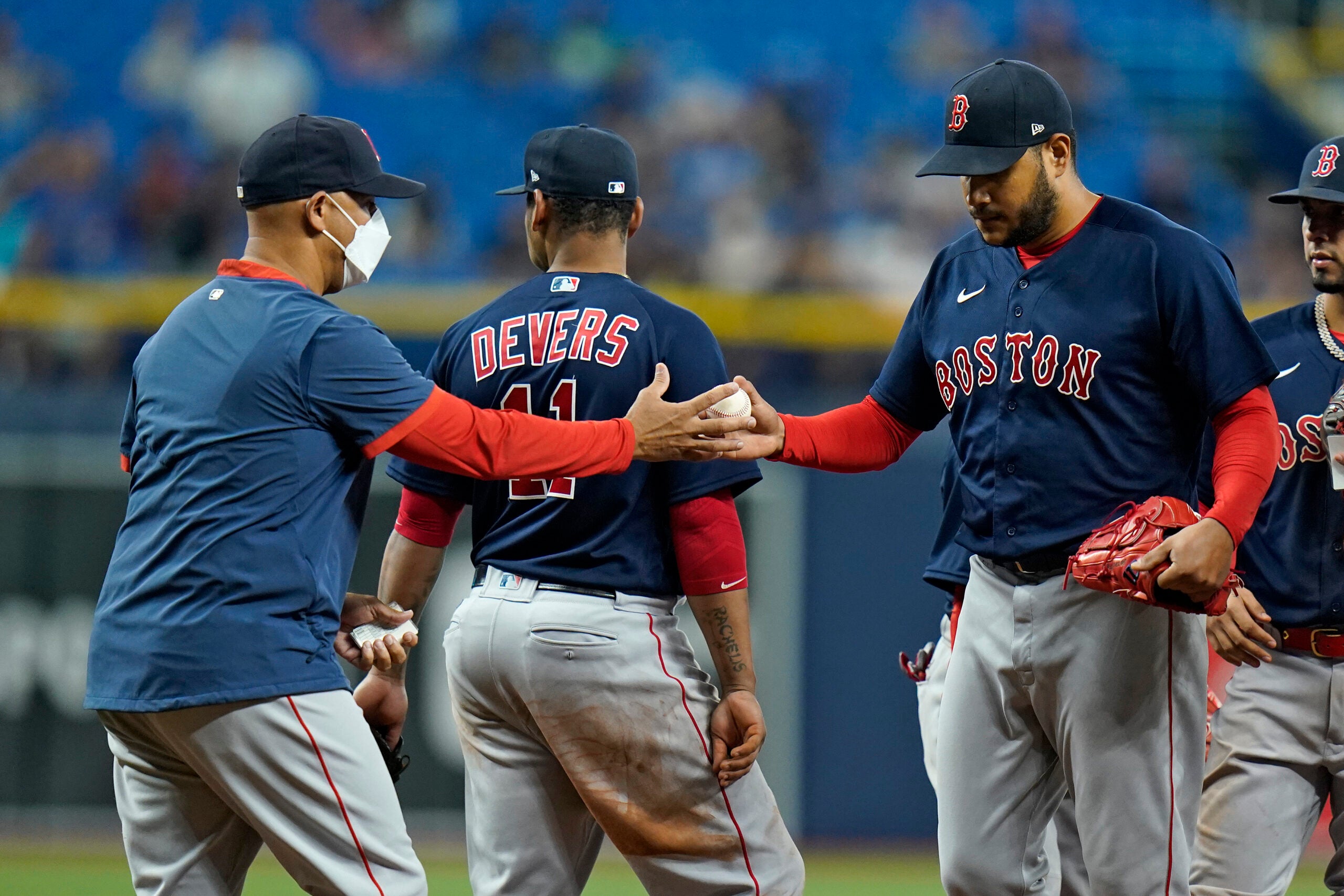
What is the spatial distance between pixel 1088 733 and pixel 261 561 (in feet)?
6.03

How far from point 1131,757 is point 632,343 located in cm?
149

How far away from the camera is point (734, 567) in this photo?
3586 millimetres

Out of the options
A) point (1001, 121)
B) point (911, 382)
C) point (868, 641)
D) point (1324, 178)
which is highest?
point (1001, 121)

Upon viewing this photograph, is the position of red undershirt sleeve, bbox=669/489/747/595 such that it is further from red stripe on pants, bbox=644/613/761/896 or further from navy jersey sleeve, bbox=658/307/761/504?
red stripe on pants, bbox=644/613/761/896

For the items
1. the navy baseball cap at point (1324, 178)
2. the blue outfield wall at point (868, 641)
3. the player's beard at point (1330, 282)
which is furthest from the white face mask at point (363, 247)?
the blue outfield wall at point (868, 641)

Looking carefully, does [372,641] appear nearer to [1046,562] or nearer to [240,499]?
[240,499]

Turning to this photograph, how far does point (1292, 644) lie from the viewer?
397 centimetres

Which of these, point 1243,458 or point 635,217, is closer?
point 1243,458

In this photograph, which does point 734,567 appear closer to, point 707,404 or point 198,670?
point 707,404

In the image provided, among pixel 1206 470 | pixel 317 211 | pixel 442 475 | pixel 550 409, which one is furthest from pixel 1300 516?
pixel 317 211

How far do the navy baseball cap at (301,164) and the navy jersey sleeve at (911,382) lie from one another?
138cm

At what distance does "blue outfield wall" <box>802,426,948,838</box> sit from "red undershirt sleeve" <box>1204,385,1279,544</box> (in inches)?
152

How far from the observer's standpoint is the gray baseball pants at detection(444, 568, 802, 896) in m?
3.46

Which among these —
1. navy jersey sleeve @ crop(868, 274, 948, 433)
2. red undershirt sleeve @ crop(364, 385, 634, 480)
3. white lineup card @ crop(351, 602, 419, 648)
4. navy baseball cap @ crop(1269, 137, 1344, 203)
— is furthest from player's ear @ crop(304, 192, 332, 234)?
navy baseball cap @ crop(1269, 137, 1344, 203)
